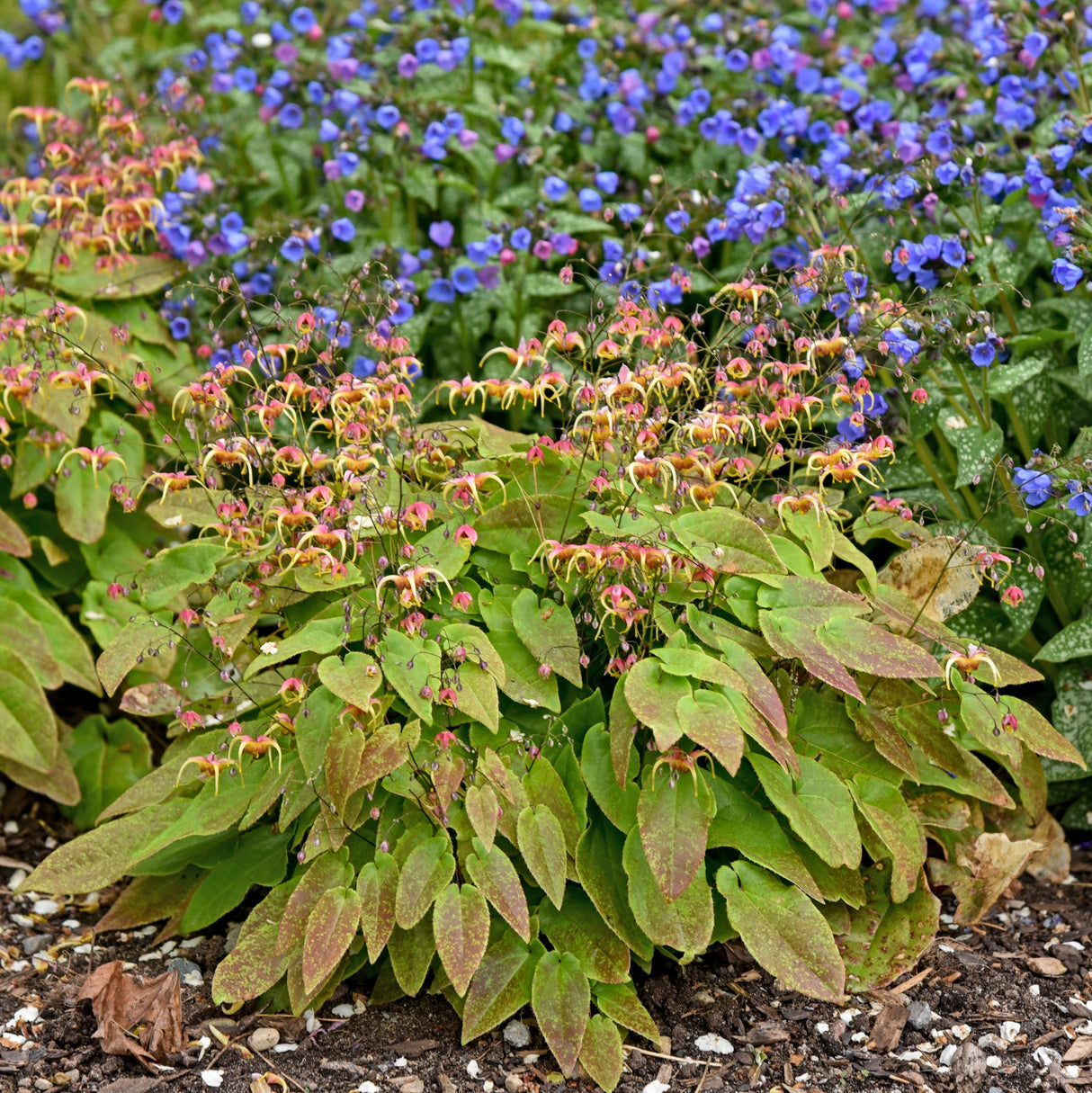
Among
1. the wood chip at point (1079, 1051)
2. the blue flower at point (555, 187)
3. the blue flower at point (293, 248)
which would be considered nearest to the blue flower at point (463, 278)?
the blue flower at point (555, 187)

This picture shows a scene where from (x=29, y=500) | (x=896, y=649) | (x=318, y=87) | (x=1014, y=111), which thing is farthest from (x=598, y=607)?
(x=318, y=87)

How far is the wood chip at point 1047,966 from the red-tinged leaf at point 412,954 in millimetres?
1181

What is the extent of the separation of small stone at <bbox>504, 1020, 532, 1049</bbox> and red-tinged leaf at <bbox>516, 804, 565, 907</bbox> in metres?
0.28

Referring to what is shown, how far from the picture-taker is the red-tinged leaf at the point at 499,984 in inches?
83.7

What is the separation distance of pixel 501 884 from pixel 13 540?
59.9 inches

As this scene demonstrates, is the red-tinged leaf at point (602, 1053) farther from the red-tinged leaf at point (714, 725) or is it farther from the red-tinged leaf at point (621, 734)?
the red-tinged leaf at point (714, 725)

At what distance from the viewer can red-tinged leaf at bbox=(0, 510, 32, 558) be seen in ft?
9.35

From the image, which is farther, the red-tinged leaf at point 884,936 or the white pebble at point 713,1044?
the red-tinged leaf at point 884,936

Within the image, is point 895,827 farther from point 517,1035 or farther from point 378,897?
point 378,897

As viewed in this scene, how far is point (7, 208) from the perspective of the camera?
3.46m

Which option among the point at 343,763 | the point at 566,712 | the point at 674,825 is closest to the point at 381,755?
the point at 343,763

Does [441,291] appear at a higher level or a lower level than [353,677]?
higher

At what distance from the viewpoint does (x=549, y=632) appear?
2.28m

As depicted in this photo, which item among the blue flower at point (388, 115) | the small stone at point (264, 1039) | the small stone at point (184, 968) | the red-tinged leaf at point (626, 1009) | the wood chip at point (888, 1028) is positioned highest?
the blue flower at point (388, 115)
